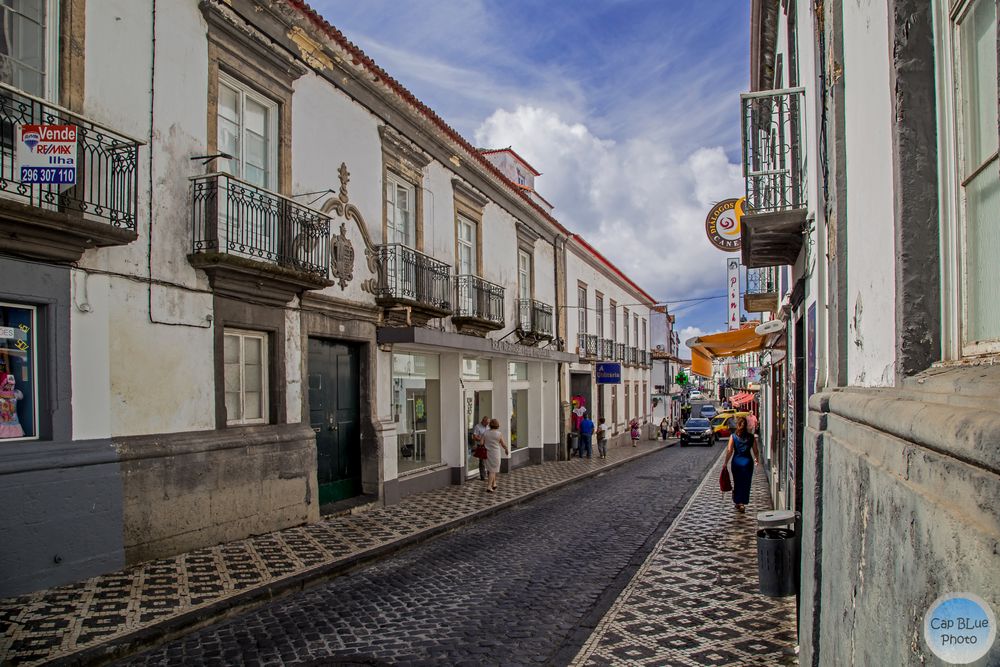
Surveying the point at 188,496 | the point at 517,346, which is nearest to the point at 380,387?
the point at 188,496

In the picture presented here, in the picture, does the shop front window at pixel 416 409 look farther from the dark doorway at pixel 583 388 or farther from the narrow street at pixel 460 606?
the dark doorway at pixel 583 388

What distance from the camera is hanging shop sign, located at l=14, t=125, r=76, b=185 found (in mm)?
6281

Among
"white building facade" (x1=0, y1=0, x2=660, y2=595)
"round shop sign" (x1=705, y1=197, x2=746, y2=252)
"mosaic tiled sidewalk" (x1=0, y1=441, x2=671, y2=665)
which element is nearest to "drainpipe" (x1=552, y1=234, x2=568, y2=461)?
"white building facade" (x1=0, y1=0, x2=660, y2=595)

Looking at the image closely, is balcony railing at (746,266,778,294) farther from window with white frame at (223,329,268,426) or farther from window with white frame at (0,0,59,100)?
window with white frame at (0,0,59,100)

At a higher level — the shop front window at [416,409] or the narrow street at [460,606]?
the shop front window at [416,409]

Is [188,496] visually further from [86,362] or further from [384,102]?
[384,102]

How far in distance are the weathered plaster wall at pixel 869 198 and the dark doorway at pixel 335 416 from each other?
8.77 meters

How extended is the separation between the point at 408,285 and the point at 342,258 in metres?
1.78

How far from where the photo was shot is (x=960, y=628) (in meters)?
1.50

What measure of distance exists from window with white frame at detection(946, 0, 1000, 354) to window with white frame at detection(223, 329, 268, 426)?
28.2ft

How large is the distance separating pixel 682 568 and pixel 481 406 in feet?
33.5

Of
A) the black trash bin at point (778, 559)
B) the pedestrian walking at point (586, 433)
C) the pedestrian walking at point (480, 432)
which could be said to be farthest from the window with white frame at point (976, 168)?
the pedestrian walking at point (586, 433)

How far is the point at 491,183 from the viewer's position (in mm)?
17750

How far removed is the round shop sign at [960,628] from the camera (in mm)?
1383
